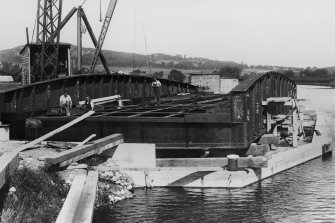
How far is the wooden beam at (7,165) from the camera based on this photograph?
34.8ft

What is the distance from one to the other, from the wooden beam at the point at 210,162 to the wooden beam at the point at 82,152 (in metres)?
1.76

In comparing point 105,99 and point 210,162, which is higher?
point 105,99

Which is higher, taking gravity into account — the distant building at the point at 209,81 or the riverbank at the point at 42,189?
the distant building at the point at 209,81

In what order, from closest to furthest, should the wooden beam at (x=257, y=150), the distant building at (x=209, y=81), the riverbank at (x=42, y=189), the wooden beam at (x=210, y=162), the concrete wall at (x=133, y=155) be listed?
the riverbank at (x=42, y=189) < the wooden beam at (x=210, y=162) < the concrete wall at (x=133, y=155) < the wooden beam at (x=257, y=150) < the distant building at (x=209, y=81)

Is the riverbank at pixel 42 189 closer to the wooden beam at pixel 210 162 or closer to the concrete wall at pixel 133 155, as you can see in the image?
the concrete wall at pixel 133 155

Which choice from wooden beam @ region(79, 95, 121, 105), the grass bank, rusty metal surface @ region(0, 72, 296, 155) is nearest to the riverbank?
the grass bank

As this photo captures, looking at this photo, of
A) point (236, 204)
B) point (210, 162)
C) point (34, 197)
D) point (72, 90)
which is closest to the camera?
point (34, 197)

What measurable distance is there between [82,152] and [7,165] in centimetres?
355

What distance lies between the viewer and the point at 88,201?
1093 centimetres

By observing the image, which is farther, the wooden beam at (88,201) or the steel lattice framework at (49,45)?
the steel lattice framework at (49,45)

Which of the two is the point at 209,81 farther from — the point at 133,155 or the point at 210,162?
the point at 210,162

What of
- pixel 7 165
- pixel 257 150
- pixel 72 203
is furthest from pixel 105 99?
pixel 72 203

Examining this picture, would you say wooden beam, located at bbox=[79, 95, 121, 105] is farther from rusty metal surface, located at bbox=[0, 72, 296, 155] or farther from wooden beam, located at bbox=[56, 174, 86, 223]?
wooden beam, located at bbox=[56, 174, 86, 223]

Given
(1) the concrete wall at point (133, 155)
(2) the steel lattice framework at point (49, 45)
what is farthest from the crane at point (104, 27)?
(1) the concrete wall at point (133, 155)
